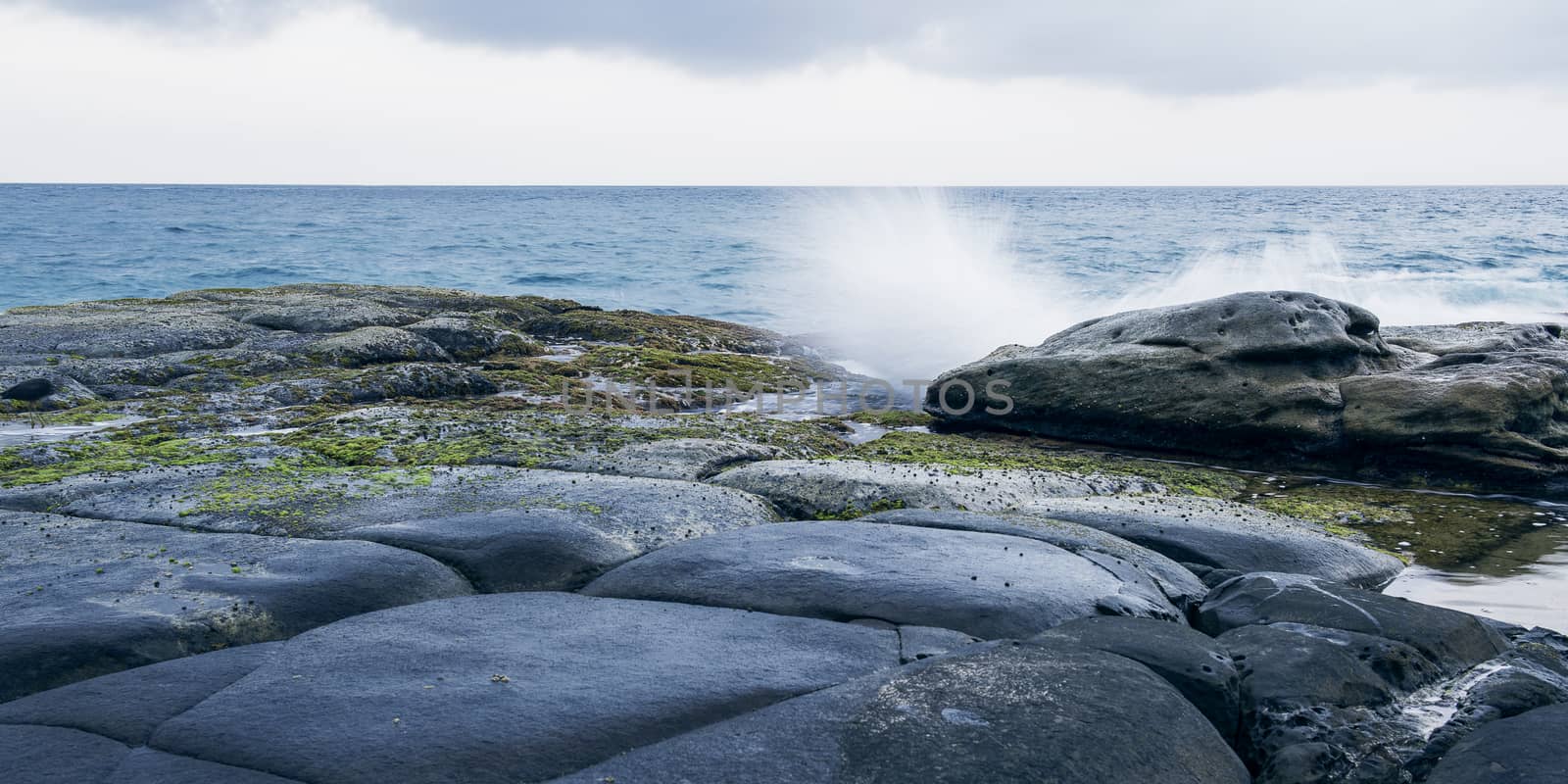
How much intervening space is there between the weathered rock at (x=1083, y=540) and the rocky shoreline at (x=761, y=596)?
28 mm

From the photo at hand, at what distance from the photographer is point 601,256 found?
4684 centimetres

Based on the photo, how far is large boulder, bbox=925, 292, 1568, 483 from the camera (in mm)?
9695

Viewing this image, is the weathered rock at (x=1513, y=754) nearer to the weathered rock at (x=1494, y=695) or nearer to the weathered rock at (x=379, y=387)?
the weathered rock at (x=1494, y=695)

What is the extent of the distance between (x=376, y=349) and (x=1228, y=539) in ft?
35.5

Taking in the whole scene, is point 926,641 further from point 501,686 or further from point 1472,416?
point 1472,416

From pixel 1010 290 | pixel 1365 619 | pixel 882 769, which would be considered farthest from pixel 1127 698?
pixel 1010 290

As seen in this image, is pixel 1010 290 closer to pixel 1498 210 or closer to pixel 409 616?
pixel 409 616

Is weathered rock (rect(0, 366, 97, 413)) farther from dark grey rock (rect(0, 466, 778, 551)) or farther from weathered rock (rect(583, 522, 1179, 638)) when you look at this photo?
weathered rock (rect(583, 522, 1179, 638))

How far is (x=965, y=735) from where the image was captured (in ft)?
10.3

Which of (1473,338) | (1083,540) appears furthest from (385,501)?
(1473,338)

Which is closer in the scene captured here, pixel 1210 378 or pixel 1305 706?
pixel 1305 706

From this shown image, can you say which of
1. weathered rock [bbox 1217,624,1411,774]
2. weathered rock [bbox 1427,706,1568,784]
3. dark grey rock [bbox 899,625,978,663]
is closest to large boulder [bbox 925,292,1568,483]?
weathered rock [bbox 1217,624,1411,774]

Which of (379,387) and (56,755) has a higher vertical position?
(56,755)

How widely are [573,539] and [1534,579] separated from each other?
617 centimetres
